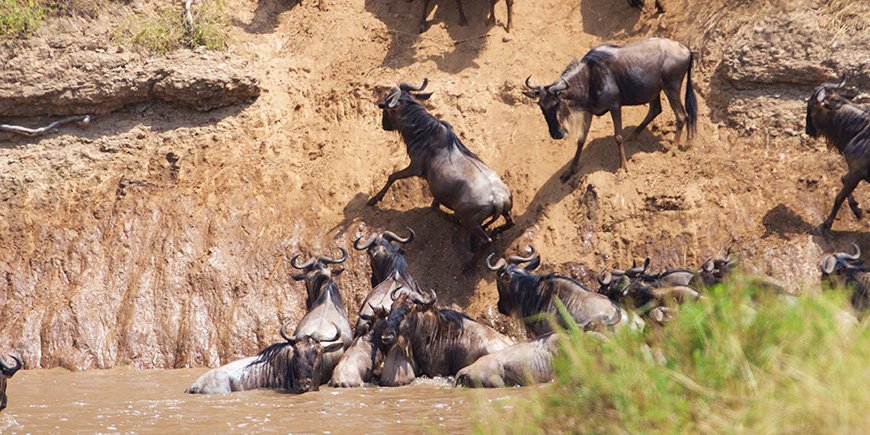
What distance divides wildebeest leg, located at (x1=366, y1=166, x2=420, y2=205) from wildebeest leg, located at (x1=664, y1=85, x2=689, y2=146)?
11.3 ft

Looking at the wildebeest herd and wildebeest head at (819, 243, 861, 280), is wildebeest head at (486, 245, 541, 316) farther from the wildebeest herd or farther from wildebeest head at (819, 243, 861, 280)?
wildebeest head at (819, 243, 861, 280)

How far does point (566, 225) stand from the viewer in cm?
1390

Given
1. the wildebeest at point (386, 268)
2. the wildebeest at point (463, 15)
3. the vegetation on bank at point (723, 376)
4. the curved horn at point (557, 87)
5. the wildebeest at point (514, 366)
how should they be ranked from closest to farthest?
the vegetation on bank at point (723, 376) → the wildebeest at point (514, 366) → the wildebeest at point (386, 268) → the curved horn at point (557, 87) → the wildebeest at point (463, 15)

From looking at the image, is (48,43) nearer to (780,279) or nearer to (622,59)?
(622,59)

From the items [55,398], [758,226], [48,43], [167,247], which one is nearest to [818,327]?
[55,398]

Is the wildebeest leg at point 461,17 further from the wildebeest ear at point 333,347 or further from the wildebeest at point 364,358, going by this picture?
the wildebeest ear at point 333,347

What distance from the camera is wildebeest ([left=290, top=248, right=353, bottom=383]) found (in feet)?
36.5

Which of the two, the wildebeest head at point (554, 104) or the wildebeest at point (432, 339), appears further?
the wildebeest head at point (554, 104)

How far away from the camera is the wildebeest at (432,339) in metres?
10.9

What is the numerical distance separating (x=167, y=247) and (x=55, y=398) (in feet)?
13.5

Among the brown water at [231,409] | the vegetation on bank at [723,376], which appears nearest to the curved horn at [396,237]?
the brown water at [231,409]

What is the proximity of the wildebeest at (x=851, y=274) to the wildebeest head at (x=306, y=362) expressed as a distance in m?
5.05

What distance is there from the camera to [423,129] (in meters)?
14.2

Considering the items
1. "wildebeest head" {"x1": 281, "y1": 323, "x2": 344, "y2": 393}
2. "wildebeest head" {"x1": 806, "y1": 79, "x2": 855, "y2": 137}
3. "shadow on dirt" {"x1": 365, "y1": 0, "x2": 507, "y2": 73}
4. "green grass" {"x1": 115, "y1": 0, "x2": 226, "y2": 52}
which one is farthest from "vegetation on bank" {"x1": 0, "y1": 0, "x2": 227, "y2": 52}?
"wildebeest head" {"x1": 806, "y1": 79, "x2": 855, "y2": 137}
